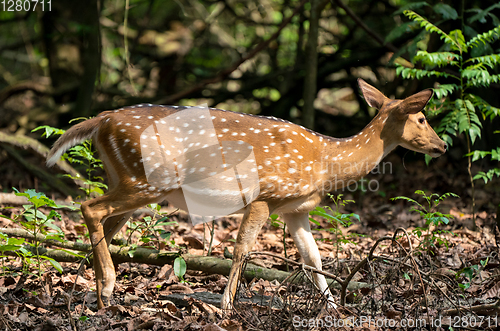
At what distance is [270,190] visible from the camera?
4.26 m

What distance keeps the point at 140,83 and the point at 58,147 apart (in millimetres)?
9979

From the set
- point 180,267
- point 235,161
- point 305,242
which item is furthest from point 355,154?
point 180,267

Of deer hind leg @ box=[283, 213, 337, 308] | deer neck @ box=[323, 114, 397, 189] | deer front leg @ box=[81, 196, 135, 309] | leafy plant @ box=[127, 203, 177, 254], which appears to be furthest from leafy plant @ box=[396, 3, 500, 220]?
deer front leg @ box=[81, 196, 135, 309]

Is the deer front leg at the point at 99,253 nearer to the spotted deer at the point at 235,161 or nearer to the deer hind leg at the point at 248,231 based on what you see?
the spotted deer at the point at 235,161

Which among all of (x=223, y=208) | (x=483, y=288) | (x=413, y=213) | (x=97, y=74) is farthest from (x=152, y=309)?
(x=97, y=74)

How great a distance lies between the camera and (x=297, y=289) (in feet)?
12.5

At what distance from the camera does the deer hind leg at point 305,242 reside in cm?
450

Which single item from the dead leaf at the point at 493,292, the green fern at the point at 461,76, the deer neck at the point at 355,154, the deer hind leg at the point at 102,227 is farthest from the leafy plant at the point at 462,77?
the deer hind leg at the point at 102,227

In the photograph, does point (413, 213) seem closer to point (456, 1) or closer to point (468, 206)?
point (468, 206)

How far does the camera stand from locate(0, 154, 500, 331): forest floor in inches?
130

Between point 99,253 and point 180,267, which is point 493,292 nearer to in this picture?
point 180,267

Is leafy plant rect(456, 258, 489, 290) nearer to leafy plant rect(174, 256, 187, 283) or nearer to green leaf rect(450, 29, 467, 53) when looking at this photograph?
leafy plant rect(174, 256, 187, 283)

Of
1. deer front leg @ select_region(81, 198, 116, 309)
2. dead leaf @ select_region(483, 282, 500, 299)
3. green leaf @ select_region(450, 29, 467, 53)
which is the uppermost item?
green leaf @ select_region(450, 29, 467, 53)

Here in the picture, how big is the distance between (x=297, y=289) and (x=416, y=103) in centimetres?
211
